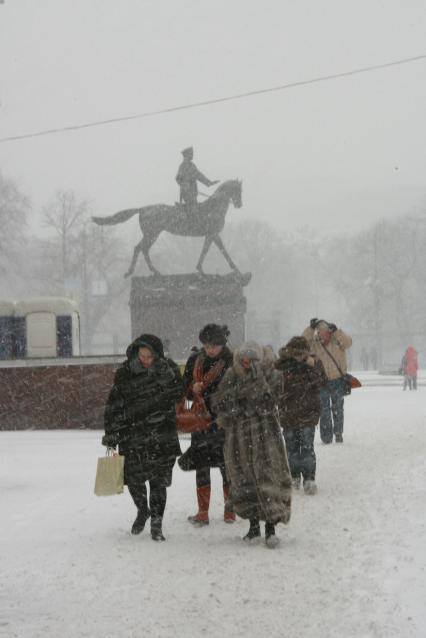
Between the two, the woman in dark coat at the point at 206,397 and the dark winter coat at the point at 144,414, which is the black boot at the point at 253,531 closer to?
the woman in dark coat at the point at 206,397

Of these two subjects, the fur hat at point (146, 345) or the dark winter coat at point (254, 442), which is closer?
the dark winter coat at point (254, 442)

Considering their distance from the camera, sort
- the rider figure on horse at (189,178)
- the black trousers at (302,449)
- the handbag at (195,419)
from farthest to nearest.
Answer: the rider figure on horse at (189,178) → the black trousers at (302,449) → the handbag at (195,419)

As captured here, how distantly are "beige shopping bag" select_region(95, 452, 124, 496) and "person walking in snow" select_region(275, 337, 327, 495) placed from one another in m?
2.41

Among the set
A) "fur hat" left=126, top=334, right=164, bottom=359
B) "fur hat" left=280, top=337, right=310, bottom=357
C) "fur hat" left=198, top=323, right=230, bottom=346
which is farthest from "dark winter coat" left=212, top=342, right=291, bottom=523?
"fur hat" left=280, top=337, right=310, bottom=357

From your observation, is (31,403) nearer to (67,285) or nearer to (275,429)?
(275,429)

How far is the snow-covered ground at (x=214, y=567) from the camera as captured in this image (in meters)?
4.61

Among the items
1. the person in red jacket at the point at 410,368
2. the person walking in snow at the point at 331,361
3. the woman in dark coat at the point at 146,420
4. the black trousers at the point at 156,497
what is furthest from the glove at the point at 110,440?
the person in red jacket at the point at 410,368

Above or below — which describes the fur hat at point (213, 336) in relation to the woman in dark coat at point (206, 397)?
above

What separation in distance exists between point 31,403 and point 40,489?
728 centimetres

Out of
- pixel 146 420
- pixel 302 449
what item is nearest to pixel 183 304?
pixel 302 449

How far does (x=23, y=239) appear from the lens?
4834 cm

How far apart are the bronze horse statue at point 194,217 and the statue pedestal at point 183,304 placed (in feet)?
1.56

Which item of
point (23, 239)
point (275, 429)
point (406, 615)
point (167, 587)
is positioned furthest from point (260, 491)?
point (23, 239)

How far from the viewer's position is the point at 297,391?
860 centimetres
